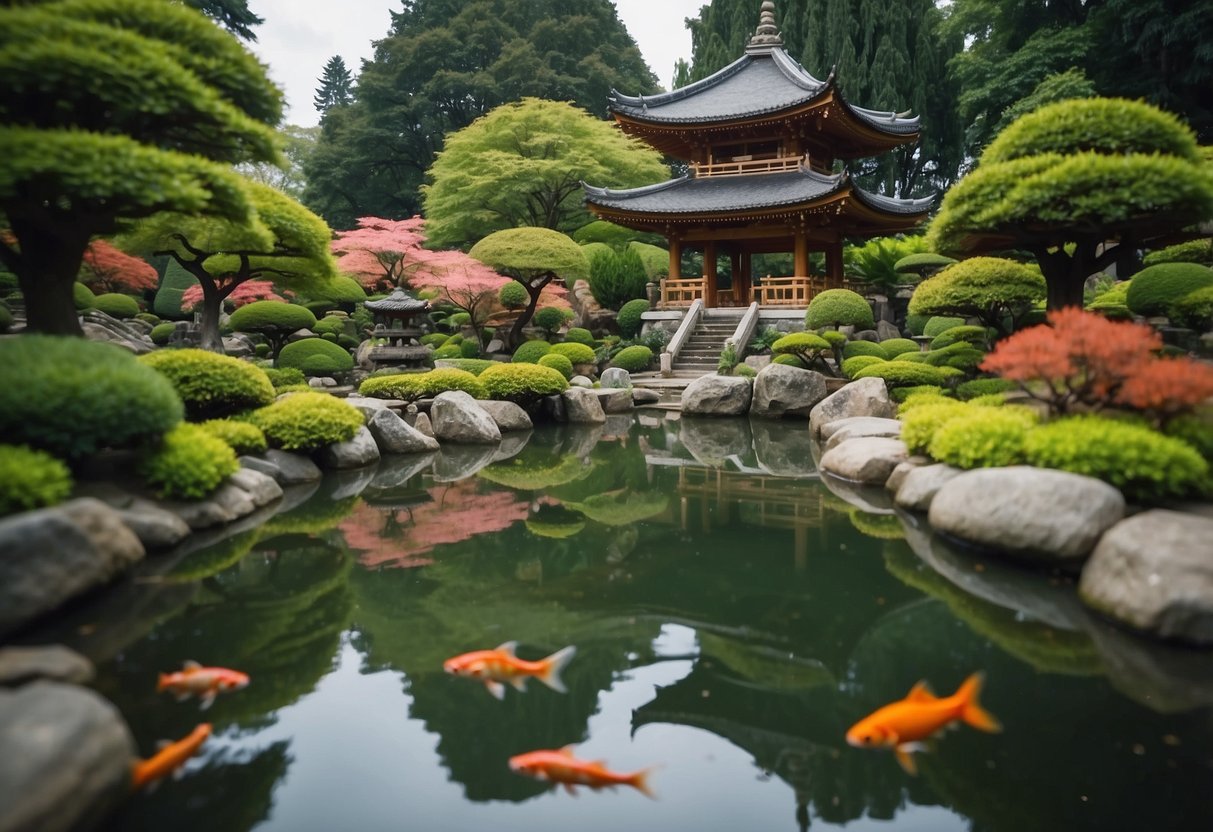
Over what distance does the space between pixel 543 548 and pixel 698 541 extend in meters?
1.32

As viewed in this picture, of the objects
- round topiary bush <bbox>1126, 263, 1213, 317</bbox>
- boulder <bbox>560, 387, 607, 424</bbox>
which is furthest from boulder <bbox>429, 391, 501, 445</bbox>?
round topiary bush <bbox>1126, 263, 1213, 317</bbox>

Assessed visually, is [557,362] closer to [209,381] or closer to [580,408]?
[580,408]

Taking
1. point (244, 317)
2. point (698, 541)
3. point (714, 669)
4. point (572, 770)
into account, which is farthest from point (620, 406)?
point (572, 770)

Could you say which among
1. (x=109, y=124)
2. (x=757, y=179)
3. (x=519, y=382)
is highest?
(x=757, y=179)

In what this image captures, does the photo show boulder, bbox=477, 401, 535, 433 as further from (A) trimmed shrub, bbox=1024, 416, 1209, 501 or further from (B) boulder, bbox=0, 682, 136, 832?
(B) boulder, bbox=0, 682, 136, 832

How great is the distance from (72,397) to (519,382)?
8617 mm

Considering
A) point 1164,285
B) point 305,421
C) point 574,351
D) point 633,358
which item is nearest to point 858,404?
point 1164,285

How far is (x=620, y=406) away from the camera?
52.4 ft

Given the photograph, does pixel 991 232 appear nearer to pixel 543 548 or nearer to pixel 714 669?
pixel 543 548

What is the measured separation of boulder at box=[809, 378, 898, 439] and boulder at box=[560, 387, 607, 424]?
419 cm

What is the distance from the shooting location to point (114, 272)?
20.2m

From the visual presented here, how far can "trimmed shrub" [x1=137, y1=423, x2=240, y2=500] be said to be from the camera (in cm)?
603

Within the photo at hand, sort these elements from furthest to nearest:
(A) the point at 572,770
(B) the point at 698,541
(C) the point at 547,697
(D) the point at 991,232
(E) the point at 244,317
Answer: (E) the point at 244,317 → (D) the point at 991,232 → (B) the point at 698,541 → (C) the point at 547,697 → (A) the point at 572,770

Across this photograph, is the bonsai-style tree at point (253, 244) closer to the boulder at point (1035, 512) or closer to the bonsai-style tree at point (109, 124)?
the bonsai-style tree at point (109, 124)
